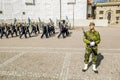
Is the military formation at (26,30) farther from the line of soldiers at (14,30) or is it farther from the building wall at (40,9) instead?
the building wall at (40,9)

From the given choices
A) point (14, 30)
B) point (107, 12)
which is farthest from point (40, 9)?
point (107, 12)

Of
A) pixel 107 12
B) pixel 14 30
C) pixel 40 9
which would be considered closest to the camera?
pixel 14 30

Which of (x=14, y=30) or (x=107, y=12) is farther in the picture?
(x=107, y=12)

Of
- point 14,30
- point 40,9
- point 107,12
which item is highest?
point 107,12

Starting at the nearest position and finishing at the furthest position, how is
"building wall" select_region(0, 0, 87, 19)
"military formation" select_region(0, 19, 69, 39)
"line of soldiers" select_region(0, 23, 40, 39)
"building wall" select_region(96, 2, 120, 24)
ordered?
"military formation" select_region(0, 19, 69, 39)
"line of soldiers" select_region(0, 23, 40, 39)
"building wall" select_region(0, 0, 87, 19)
"building wall" select_region(96, 2, 120, 24)

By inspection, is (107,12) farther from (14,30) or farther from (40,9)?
(14,30)

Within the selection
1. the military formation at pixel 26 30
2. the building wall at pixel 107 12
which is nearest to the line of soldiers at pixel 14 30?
the military formation at pixel 26 30

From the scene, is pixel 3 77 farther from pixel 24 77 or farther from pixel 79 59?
pixel 79 59

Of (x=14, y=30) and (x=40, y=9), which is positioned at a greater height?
(x=40, y=9)

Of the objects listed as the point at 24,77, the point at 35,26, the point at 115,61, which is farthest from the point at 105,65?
the point at 35,26

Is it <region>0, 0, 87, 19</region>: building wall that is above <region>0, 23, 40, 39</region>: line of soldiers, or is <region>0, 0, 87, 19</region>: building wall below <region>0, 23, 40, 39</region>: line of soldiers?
above

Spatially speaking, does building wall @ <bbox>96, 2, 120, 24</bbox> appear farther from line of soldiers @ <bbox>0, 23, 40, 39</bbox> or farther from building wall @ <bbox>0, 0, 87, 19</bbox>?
line of soldiers @ <bbox>0, 23, 40, 39</bbox>

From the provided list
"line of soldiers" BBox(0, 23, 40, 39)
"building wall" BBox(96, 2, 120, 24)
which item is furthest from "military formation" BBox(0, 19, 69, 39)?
"building wall" BBox(96, 2, 120, 24)

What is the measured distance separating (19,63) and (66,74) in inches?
99.2
